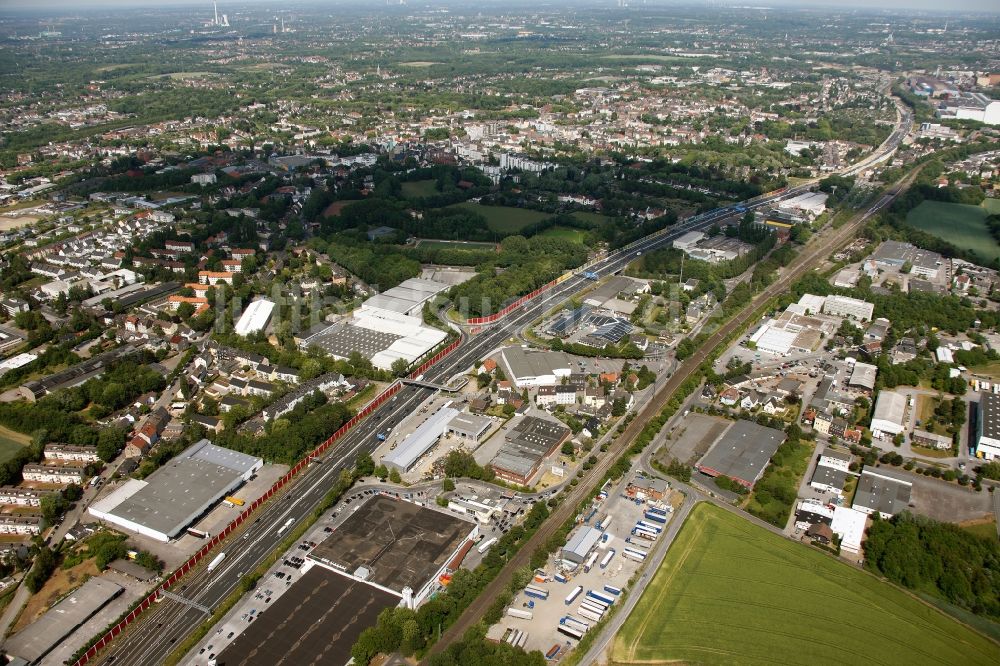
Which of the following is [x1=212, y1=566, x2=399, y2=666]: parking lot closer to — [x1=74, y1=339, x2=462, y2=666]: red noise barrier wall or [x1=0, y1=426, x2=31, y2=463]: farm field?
[x1=74, y1=339, x2=462, y2=666]: red noise barrier wall

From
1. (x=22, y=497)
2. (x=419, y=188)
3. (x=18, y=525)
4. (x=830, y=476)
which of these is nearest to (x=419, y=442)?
(x=18, y=525)

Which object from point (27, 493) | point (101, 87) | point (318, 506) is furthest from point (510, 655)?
point (101, 87)

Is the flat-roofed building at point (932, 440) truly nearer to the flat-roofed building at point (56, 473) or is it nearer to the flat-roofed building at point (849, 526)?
the flat-roofed building at point (849, 526)

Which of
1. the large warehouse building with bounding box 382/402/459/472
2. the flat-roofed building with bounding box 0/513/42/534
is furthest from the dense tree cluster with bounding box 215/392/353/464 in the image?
the flat-roofed building with bounding box 0/513/42/534

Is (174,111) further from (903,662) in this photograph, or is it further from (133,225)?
(903,662)

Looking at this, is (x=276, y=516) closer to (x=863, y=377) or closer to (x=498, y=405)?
(x=498, y=405)

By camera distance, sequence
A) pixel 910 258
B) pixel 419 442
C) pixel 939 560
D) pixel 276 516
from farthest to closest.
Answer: pixel 910 258, pixel 419 442, pixel 276 516, pixel 939 560
